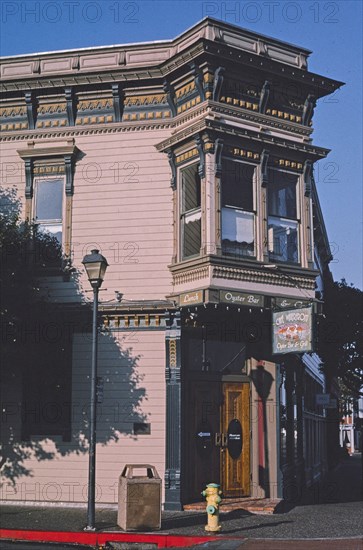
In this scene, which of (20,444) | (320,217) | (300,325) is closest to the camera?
(300,325)

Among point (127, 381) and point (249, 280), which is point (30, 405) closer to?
point (127, 381)

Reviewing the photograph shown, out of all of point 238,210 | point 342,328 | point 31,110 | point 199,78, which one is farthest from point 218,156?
point 342,328

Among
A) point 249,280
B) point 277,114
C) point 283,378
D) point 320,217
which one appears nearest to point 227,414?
point 283,378

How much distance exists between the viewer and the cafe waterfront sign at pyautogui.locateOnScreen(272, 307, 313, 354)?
51.5 ft

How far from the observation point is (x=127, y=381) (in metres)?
16.8

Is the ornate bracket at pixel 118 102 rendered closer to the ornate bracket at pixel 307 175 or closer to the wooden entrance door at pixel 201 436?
the ornate bracket at pixel 307 175

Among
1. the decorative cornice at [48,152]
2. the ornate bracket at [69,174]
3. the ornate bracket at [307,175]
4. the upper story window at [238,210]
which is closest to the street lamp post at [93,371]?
the upper story window at [238,210]

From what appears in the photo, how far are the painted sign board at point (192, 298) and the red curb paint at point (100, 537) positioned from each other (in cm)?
488

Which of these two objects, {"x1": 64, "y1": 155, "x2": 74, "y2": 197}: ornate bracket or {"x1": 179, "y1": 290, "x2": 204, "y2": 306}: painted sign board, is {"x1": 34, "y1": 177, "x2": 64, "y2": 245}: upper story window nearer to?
{"x1": 64, "y1": 155, "x2": 74, "y2": 197}: ornate bracket

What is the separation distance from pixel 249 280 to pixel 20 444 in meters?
6.23

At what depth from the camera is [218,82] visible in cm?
1669

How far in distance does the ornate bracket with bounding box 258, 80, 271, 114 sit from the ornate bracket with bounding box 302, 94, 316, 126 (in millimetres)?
1148

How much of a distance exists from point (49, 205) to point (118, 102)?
289 cm

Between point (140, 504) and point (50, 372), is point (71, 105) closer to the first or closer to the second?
point (50, 372)
